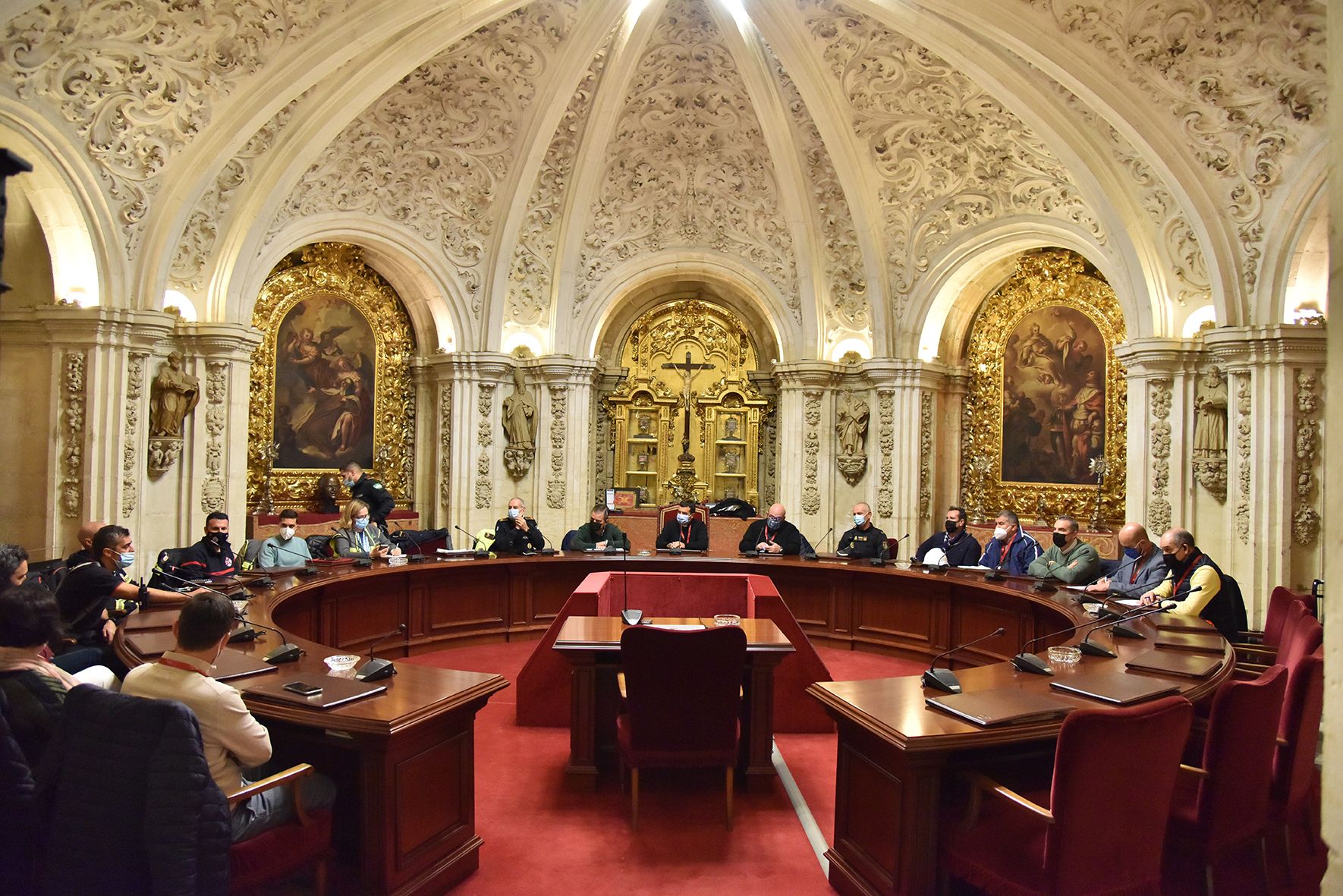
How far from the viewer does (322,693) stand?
3496mm

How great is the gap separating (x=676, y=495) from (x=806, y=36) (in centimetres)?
687

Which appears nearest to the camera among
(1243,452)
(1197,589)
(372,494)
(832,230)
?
(1197,589)

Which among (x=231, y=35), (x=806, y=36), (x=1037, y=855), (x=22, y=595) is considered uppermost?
(x=806, y=36)

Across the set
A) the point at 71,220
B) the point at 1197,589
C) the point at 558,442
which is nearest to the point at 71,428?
the point at 71,220

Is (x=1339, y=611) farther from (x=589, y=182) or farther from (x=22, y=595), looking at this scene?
(x=589, y=182)

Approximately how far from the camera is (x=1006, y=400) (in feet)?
42.0

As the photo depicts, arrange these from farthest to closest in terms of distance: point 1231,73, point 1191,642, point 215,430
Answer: point 215,430 < point 1231,73 < point 1191,642

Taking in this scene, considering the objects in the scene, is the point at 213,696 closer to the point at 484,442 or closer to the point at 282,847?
the point at 282,847

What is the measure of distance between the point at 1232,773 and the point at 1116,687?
510 millimetres

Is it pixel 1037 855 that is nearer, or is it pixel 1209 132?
pixel 1037 855

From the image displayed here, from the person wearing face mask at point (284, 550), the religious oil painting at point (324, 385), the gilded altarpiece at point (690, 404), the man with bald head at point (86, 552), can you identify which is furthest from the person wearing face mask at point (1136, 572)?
the religious oil painting at point (324, 385)

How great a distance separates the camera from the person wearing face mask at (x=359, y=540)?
822cm

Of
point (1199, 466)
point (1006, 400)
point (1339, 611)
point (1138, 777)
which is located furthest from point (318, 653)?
point (1006, 400)

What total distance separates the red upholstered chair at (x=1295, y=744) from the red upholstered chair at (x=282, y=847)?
12.3 feet
